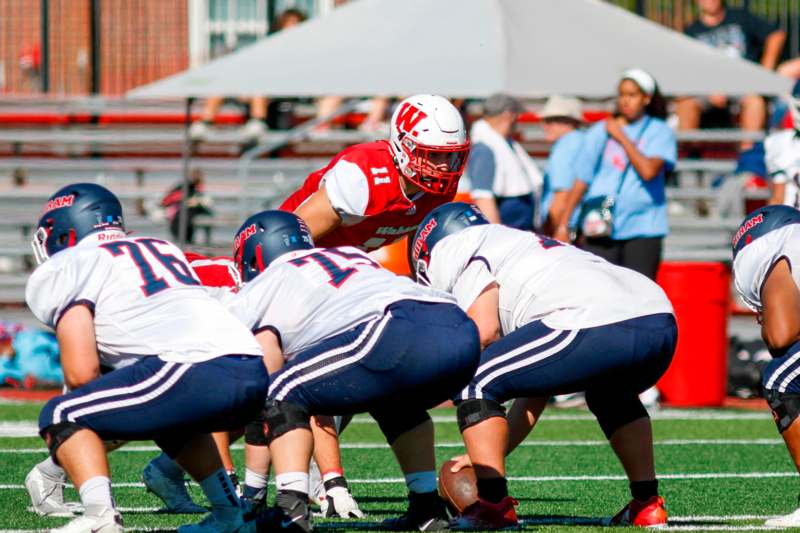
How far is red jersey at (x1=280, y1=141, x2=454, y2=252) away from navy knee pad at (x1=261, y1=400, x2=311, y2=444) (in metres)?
1.57

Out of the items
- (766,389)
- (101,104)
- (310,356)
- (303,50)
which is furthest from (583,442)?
(101,104)

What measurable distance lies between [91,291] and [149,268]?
0.22 m

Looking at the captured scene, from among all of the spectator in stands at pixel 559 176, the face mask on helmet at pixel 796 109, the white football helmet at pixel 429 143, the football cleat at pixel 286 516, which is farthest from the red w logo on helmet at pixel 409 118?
the spectator in stands at pixel 559 176

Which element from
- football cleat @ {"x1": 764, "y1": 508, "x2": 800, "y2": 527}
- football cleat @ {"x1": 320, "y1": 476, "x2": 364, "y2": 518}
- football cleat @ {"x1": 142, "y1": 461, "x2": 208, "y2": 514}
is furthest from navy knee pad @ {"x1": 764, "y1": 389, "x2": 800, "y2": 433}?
football cleat @ {"x1": 142, "y1": 461, "x2": 208, "y2": 514}

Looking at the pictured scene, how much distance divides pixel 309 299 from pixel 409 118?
5.09ft

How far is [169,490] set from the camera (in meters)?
5.92

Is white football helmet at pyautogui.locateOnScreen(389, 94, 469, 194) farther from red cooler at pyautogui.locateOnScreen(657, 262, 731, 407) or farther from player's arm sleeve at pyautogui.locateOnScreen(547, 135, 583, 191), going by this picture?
red cooler at pyautogui.locateOnScreen(657, 262, 731, 407)

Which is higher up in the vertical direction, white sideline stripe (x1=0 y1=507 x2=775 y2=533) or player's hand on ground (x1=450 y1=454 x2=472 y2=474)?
player's hand on ground (x1=450 y1=454 x2=472 y2=474)

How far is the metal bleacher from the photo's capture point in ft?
46.9

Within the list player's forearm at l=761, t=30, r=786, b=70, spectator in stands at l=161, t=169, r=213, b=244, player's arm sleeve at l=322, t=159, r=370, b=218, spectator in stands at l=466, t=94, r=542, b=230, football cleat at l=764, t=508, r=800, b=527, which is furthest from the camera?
player's forearm at l=761, t=30, r=786, b=70

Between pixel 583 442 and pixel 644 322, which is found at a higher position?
pixel 644 322

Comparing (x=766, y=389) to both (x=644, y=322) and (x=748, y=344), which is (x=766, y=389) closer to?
(x=644, y=322)

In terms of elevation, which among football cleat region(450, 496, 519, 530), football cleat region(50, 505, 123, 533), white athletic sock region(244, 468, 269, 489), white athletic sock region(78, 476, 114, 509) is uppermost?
white athletic sock region(78, 476, 114, 509)

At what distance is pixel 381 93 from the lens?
1164cm
